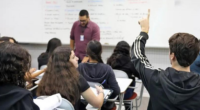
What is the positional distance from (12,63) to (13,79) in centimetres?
8

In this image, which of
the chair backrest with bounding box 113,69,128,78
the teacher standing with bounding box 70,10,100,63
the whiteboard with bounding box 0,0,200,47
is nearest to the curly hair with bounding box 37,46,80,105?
the chair backrest with bounding box 113,69,128,78

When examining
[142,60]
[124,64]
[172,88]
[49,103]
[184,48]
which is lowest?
[124,64]

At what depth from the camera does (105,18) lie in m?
3.92

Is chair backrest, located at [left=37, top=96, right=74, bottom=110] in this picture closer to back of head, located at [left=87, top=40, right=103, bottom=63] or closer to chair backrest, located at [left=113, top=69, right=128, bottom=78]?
back of head, located at [left=87, top=40, right=103, bottom=63]

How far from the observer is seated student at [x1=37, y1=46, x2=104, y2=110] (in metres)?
1.54

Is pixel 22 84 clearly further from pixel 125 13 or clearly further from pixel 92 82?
pixel 125 13

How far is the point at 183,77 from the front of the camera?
1.11m

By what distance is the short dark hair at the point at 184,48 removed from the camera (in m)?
1.10

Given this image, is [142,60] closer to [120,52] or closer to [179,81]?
[179,81]

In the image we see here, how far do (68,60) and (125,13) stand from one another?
7.93 ft

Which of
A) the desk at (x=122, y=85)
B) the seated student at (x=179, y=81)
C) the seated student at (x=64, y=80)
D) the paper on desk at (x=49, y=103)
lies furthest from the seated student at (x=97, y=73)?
the seated student at (x=179, y=81)

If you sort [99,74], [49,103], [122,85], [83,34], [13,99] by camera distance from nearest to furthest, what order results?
→ [13,99], [49,103], [99,74], [122,85], [83,34]

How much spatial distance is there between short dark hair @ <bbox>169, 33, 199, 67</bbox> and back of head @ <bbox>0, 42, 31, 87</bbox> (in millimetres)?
782

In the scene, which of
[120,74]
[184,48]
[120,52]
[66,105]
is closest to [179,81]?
[184,48]
